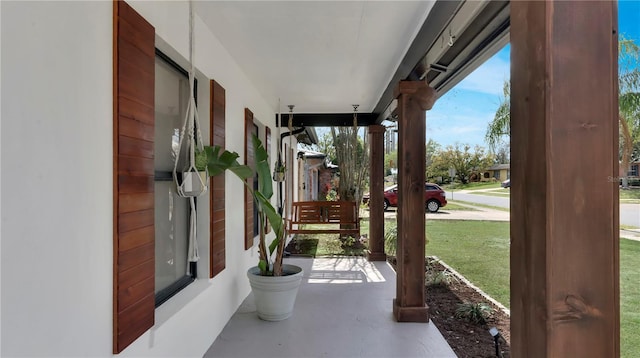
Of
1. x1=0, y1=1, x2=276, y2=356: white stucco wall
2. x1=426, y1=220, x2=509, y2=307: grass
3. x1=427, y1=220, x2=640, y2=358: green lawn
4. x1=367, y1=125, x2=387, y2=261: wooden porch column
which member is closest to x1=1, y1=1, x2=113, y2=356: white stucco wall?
x1=0, y1=1, x2=276, y2=356: white stucco wall

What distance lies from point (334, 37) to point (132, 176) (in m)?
1.84

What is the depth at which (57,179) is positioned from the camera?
1.17 m

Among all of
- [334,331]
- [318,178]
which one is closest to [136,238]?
[334,331]

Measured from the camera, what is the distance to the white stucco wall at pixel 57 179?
1001 millimetres

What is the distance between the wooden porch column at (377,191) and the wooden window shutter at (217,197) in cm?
299

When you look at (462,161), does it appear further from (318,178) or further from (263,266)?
(318,178)

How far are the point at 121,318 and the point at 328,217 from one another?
497 centimetres

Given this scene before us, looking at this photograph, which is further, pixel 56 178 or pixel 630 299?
pixel 630 299

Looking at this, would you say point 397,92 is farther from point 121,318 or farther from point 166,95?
point 121,318

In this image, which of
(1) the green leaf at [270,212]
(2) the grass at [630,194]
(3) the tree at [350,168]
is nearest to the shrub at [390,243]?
(3) the tree at [350,168]

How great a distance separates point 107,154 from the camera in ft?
4.70

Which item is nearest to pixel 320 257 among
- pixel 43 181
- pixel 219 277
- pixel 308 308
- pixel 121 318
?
pixel 308 308

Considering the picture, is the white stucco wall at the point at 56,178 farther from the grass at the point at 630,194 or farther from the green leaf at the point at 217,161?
the grass at the point at 630,194

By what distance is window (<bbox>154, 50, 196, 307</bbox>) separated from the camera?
7.02 feet
